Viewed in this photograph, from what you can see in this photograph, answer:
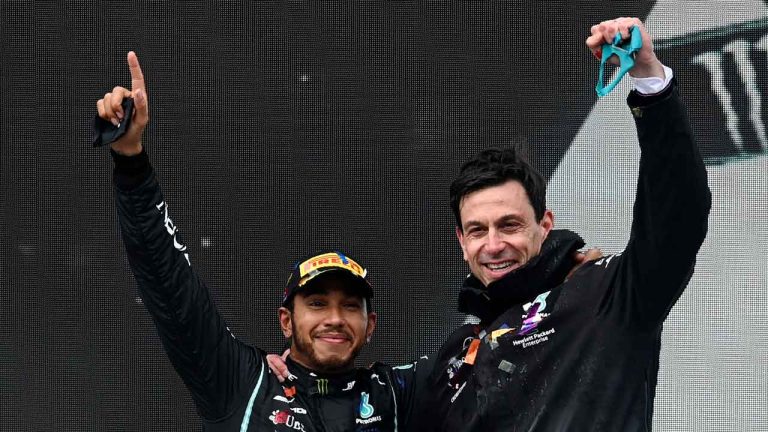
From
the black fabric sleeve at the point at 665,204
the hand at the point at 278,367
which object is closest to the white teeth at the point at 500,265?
the black fabric sleeve at the point at 665,204

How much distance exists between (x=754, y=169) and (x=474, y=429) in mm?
1492

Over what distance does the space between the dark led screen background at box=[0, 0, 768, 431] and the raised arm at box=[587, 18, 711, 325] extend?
4.36ft

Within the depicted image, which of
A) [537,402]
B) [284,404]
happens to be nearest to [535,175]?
[537,402]

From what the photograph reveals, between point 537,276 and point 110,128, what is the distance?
95cm

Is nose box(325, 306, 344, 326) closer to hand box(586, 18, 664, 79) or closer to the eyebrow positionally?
the eyebrow

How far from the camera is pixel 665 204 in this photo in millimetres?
2057

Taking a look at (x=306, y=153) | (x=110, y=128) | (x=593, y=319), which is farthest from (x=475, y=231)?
(x=306, y=153)

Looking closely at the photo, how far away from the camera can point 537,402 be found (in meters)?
2.34

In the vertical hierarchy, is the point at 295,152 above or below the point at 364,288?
above

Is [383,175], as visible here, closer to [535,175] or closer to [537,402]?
[535,175]

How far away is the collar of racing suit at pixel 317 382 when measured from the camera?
277 cm

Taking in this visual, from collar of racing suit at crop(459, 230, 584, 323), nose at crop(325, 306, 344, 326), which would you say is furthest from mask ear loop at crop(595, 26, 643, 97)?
nose at crop(325, 306, 344, 326)

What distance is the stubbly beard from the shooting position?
277 centimetres

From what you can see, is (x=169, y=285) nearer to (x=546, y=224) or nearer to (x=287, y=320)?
(x=287, y=320)
